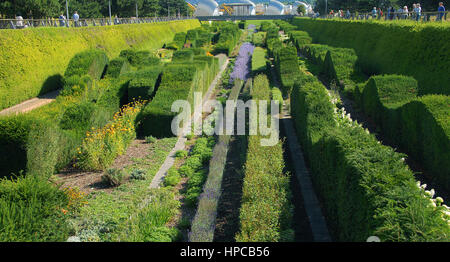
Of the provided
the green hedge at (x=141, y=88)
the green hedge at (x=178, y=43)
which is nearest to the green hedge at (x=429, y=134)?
the green hedge at (x=141, y=88)

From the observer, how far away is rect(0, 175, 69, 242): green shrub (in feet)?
17.8

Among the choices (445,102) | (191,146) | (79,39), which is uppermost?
(79,39)

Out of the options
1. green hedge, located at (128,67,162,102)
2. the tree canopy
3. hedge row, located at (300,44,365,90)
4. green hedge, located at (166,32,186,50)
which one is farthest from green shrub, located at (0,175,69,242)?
the tree canopy

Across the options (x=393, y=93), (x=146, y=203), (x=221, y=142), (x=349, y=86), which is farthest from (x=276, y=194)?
(x=349, y=86)

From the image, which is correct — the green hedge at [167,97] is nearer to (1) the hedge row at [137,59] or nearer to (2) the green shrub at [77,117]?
(2) the green shrub at [77,117]

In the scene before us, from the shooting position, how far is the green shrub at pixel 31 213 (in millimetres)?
5418

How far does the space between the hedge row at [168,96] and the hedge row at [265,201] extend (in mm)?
5035

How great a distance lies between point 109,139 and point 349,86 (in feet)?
39.2

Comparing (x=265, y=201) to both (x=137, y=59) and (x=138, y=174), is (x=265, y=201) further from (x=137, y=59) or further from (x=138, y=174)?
(x=137, y=59)

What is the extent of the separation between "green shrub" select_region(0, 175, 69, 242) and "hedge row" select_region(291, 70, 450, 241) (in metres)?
4.68

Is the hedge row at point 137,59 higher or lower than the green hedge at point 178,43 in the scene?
lower

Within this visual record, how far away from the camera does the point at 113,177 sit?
30.1ft
